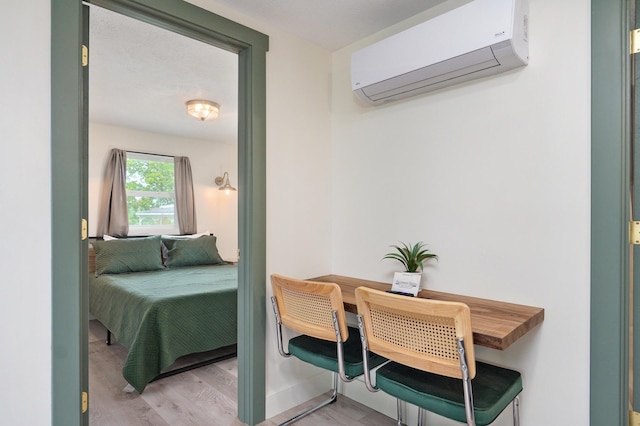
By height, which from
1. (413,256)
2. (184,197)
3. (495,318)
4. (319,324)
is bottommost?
(319,324)

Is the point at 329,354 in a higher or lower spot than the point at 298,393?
higher

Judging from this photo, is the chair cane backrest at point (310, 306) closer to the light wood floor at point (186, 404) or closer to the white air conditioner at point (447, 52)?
the light wood floor at point (186, 404)

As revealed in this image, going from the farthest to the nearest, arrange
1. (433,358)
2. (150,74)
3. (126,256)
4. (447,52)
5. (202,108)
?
1. (126,256)
2. (202,108)
3. (150,74)
4. (447,52)
5. (433,358)

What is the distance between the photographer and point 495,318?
1.54m

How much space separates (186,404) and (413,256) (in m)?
1.76

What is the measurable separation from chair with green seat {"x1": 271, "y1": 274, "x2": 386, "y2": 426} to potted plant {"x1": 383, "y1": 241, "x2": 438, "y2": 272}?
49 cm

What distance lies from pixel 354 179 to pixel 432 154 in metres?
0.59

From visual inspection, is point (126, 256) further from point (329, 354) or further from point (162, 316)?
point (329, 354)

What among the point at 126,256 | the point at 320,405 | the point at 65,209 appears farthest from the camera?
the point at 126,256

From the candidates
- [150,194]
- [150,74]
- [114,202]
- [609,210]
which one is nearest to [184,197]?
[150,194]
